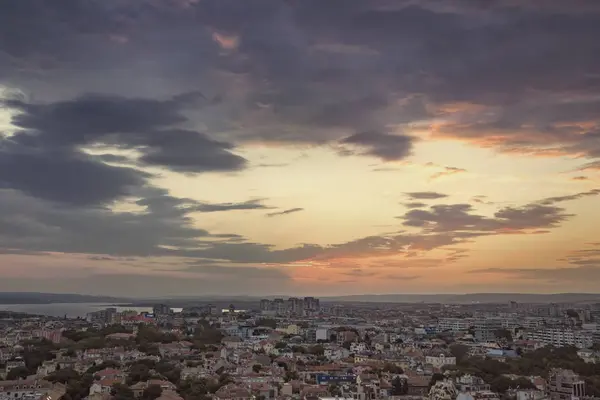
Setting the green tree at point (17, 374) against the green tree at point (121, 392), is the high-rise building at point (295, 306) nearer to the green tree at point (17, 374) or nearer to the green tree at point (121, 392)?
the green tree at point (17, 374)

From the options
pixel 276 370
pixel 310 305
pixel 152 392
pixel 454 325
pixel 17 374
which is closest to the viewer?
pixel 152 392

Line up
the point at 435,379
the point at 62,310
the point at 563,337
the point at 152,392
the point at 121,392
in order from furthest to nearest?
the point at 62,310 → the point at 563,337 → the point at 435,379 → the point at 121,392 → the point at 152,392

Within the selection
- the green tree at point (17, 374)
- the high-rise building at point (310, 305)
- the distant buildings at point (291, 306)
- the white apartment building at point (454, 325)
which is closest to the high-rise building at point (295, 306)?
the distant buildings at point (291, 306)

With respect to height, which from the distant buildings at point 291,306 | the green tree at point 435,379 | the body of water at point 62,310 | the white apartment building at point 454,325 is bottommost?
the green tree at point 435,379

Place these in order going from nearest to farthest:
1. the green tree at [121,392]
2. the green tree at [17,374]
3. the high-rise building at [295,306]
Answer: the green tree at [121,392], the green tree at [17,374], the high-rise building at [295,306]

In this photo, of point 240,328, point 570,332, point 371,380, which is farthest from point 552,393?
point 240,328

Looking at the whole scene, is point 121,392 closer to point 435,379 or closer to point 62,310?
point 435,379

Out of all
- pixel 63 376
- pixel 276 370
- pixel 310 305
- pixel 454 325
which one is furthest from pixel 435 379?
pixel 310 305

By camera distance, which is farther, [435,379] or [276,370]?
[276,370]
